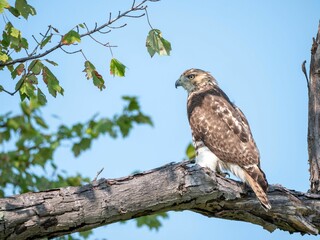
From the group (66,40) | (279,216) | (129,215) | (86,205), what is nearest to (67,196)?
(86,205)

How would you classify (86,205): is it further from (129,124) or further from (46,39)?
(129,124)

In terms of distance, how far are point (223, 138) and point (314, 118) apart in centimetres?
98

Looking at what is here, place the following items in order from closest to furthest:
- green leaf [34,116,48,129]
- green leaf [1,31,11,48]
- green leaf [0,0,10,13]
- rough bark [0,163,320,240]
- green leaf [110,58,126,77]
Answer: green leaf [0,0,10,13] < rough bark [0,163,320,240] < green leaf [1,31,11,48] < green leaf [110,58,126,77] < green leaf [34,116,48,129]

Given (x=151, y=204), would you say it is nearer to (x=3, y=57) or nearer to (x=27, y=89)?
(x=27, y=89)

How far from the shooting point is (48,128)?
34.0 ft

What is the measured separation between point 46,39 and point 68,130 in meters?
5.03

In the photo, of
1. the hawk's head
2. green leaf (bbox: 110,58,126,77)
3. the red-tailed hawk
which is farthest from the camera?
the hawk's head

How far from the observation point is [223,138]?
23.6 ft

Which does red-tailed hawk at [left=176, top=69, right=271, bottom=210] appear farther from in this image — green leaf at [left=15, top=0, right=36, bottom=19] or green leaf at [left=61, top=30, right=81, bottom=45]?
green leaf at [left=15, top=0, right=36, bottom=19]

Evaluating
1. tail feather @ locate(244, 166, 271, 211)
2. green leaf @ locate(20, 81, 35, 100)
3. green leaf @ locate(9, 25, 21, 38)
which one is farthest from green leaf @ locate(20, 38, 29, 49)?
tail feather @ locate(244, 166, 271, 211)

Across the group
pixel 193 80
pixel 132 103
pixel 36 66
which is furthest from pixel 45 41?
pixel 132 103

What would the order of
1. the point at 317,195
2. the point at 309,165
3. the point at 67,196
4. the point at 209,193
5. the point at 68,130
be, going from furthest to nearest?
the point at 68,130, the point at 309,165, the point at 317,195, the point at 209,193, the point at 67,196

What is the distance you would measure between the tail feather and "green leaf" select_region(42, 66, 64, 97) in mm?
1960

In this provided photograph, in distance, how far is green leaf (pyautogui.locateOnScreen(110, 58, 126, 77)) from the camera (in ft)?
18.1
